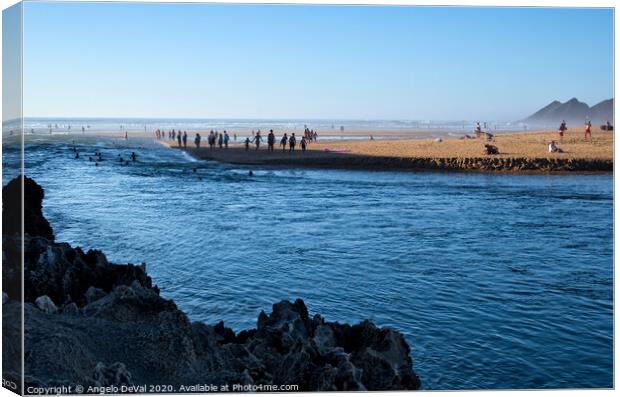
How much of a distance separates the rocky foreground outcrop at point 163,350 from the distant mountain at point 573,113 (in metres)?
4.08

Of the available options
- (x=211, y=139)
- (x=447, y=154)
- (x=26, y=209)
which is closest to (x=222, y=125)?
(x=211, y=139)

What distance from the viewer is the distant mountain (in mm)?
11086

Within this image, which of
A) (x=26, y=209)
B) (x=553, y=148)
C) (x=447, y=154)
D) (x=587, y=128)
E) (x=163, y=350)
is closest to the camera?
(x=163, y=350)

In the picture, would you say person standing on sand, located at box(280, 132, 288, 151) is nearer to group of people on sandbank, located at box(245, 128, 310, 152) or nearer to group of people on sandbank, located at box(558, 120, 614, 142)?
group of people on sandbank, located at box(245, 128, 310, 152)

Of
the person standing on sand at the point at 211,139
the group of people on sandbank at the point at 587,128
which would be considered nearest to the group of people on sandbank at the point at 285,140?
the person standing on sand at the point at 211,139

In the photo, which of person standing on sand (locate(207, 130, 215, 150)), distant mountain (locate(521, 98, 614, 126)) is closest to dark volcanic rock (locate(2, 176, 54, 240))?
A: person standing on sand (locate(207, 130, 215, 150))

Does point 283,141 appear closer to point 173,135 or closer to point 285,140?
point 285,140

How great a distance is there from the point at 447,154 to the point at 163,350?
7.07 m

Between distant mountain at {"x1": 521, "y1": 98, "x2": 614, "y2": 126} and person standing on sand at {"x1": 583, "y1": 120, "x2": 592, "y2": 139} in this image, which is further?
person standing on sand at {"x1": 583, "y1": 120, "x2": 592, "y2": 139}

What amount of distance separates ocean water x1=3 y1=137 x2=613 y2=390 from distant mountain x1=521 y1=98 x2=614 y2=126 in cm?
102

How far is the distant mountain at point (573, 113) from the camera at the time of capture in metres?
11.1

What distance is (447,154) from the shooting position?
47.9 feet

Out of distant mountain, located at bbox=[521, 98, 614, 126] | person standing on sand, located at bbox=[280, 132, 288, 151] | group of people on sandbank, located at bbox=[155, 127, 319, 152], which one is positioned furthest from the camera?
person standing on sand, located at bbox=[280, 132, 288, 151]

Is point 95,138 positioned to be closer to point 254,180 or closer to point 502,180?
point 254,180
